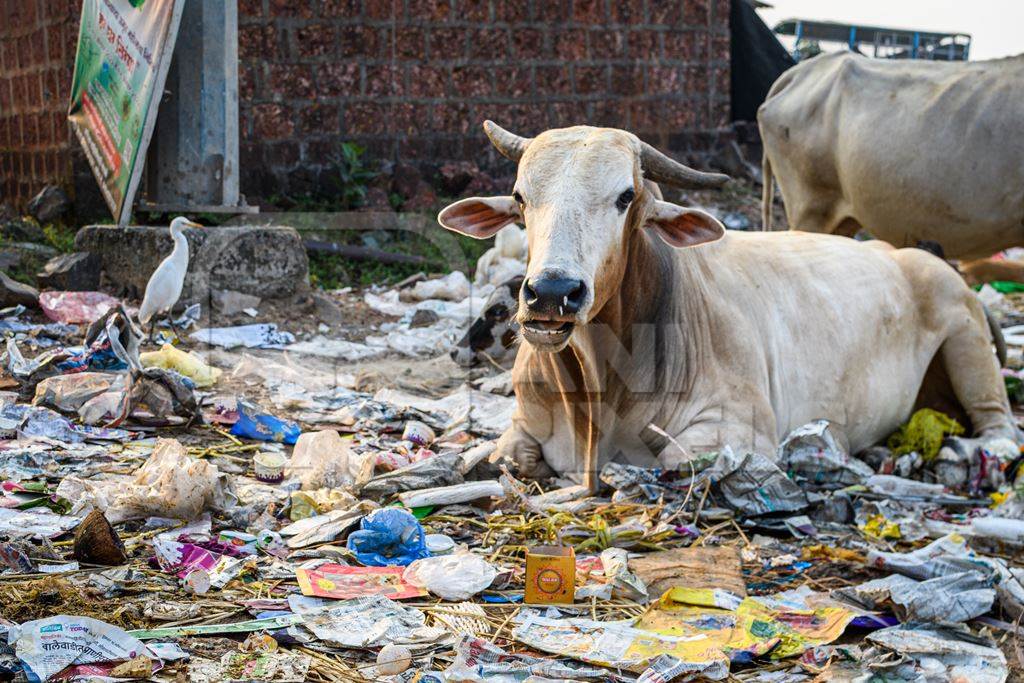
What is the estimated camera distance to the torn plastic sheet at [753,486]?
4.38 meters

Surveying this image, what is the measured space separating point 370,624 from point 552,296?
3.61ft

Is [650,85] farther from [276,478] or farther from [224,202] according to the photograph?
[276,478]

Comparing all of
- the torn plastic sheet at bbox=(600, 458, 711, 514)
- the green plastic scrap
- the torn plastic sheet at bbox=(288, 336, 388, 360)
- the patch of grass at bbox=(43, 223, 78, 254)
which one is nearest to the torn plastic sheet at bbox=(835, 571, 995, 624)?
the torn plastic sheet at bbox=(600, 458, 711, 514)

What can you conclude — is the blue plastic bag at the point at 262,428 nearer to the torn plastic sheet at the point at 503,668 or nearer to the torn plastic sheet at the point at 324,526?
the torn plastic sheet at the point at 324,526

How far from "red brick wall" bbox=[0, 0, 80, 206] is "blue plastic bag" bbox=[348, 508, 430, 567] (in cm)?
657

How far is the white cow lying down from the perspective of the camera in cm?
416

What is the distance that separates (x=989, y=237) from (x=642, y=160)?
435 cm

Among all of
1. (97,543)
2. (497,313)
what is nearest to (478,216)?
(97,543)

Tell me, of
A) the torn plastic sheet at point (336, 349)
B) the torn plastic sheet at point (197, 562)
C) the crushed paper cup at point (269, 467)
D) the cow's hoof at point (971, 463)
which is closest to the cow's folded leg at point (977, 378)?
the cow's hoof at point (971, 463)

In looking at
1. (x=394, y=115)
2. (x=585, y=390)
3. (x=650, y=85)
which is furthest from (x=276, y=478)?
(x=650, y=85)

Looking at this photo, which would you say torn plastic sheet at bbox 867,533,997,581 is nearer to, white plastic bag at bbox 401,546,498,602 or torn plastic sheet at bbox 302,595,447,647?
white plastic bag at bbox 401,546,498,602

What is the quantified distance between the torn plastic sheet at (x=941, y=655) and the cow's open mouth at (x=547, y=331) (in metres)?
1.22

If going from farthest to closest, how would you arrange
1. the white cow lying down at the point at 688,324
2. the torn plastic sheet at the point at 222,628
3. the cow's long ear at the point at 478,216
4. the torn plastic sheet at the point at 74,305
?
the torn plastic sheet at the point at 74,305 < the cow's long ear at the point at 478,216 < the white cow lying down at the point at 688,324 < the torn plastic sheet at the point at 222,628

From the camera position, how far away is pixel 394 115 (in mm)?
11000
